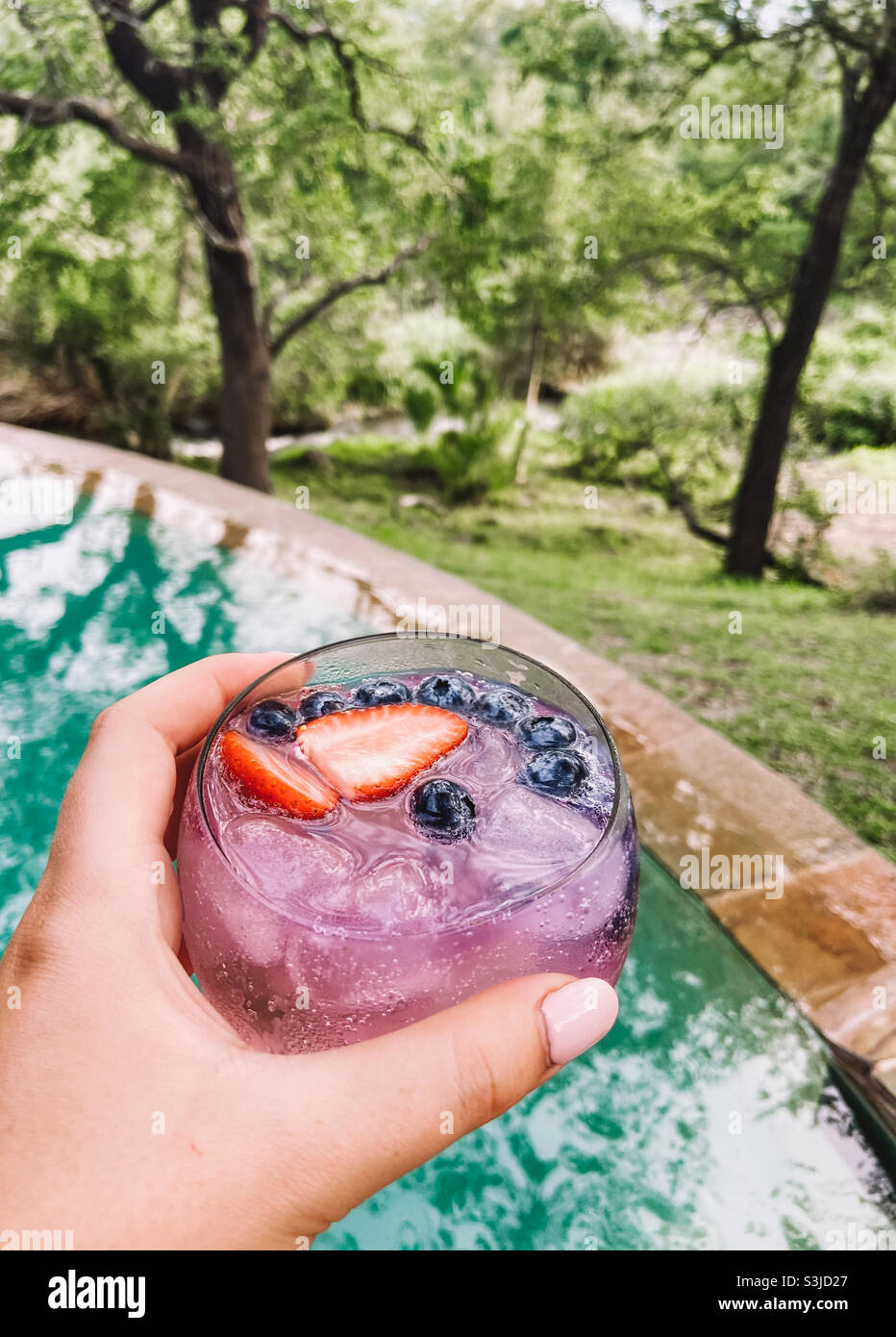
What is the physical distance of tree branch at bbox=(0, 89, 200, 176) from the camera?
17.6ft

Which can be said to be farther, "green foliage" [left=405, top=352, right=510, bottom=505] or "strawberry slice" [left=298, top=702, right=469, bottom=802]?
"green foliage" [left=405, top=352, right=510, bottom=505]

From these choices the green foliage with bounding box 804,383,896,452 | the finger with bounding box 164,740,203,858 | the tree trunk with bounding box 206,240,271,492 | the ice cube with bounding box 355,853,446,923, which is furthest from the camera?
the green foliage with bounding box 804,383,896,452

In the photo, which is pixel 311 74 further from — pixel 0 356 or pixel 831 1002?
pixel 831 1002

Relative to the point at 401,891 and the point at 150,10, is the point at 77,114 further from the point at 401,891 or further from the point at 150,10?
the point at 401,891

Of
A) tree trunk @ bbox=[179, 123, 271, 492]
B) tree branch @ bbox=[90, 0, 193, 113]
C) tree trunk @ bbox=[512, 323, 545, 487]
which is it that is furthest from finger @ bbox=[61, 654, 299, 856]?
tree trunk @ bbox=[512, 323, 545, 487]

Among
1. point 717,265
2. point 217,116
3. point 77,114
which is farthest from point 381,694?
point 717,265

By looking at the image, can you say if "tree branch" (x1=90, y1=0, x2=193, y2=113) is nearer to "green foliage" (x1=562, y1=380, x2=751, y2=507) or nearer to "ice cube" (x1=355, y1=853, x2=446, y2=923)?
"green foliage" (x1=562, y1=380, x2=751, y2=507)

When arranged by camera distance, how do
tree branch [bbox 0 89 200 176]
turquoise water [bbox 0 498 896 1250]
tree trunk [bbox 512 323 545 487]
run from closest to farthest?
turquoise water [bbox 0 498 896 1250], tree branch [bbox 0 89 200 176], tree trunk [bbox 512 323 545 487]

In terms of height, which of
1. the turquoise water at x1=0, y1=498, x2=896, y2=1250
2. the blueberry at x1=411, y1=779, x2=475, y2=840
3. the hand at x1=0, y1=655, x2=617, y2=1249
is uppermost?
the blueberry at x1=411, y1=779, x2=475, y2=840

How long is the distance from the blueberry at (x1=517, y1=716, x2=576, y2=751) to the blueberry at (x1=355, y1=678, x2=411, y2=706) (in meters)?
0.20
